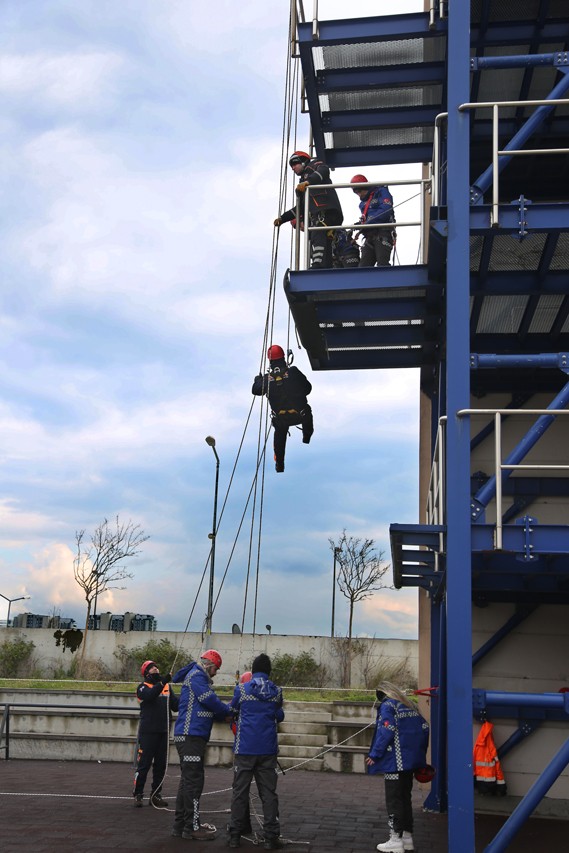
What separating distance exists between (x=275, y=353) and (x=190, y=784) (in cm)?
536

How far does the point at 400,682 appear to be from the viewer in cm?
2669

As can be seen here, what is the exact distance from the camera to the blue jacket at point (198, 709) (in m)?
9.12

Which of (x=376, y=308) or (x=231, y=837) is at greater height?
(x=376, y=308)

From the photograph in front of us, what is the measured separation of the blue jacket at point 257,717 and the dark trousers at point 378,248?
483 cm

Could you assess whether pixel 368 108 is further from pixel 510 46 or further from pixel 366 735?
pixel 366 735

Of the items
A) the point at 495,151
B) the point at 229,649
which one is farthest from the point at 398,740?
the point at 229,649

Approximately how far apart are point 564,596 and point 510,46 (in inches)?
257

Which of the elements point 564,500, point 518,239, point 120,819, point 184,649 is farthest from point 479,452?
point 184,649

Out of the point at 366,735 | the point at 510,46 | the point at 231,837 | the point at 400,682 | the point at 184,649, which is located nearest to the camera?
the point at 231,837

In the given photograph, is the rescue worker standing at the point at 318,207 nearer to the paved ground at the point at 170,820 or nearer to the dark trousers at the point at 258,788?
the dark trousers at the point at 258,788

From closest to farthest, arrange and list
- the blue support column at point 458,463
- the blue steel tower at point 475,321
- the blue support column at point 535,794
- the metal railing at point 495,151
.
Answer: the blue support column at point 535,794 < the blue support column at point 458,463 < the blue steel tower at point 475,321 < the metal railing at point 495,151

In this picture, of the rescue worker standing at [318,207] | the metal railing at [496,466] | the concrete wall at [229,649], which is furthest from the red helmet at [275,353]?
the concrete wall at [229,649]

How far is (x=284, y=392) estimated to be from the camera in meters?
11.7

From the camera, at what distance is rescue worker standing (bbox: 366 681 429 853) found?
8438 mm
